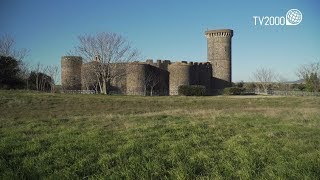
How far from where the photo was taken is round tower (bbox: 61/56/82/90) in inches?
2039

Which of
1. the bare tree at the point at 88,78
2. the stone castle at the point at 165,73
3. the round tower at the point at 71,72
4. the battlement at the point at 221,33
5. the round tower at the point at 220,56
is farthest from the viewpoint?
the battlement at the point at 221,33

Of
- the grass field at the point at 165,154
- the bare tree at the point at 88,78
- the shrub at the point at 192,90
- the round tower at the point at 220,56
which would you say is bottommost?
the grass field at the point at 165,154

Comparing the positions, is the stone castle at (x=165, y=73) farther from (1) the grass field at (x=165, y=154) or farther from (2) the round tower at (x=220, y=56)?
(1) the grass field at (x=165, y=154)

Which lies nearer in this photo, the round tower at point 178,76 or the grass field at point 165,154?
the grass field at point 165,154

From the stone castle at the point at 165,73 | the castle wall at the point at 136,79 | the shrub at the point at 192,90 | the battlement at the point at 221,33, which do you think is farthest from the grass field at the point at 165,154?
the battlement at the point at 221,33

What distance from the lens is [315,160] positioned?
6758 mm

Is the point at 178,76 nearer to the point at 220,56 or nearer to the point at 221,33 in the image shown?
the point at 220,56

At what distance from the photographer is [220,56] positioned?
2655 inches

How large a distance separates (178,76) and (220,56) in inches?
596

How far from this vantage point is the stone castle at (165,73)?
162 ft

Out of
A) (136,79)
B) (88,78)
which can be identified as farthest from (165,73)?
(88,78)

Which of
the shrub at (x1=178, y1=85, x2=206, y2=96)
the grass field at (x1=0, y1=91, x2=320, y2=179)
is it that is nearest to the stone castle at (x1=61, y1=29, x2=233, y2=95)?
the shrub at (x1=178, y1=85, x2=206, y2=96)

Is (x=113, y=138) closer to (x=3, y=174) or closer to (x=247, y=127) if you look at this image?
(x=3, y=174)

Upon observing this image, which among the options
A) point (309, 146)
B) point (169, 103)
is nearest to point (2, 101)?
point (169, 103)
